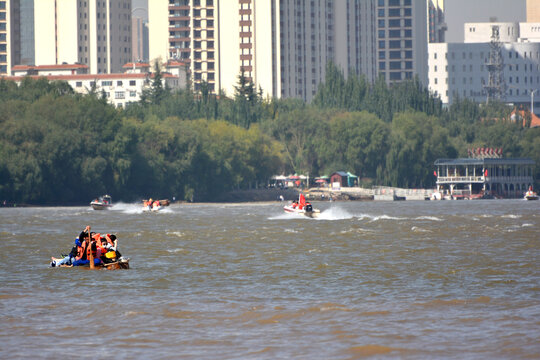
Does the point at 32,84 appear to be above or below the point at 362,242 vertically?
above

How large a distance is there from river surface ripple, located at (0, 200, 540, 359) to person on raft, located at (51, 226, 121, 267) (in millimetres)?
707

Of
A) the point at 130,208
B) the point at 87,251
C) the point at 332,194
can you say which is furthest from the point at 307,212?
the point at 332,194

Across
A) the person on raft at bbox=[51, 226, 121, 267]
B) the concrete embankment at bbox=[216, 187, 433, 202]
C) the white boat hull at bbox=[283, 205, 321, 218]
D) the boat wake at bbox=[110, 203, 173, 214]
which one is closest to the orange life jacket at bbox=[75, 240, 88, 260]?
the person on raft at bbox=[51, 226, 121, 267]

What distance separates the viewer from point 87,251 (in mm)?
50062

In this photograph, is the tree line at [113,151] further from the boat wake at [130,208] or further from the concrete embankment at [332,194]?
the boat wake at [130,208]

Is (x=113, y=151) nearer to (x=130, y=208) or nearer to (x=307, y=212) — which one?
(x=130, y=208)

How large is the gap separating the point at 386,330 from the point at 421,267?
18700 millimetres

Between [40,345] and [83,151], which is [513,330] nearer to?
[40,345]

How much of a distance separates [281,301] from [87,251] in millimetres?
15454

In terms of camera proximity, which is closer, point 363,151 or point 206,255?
point 206,255

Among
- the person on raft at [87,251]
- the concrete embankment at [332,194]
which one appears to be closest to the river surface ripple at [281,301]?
the person on raft at [87,251]

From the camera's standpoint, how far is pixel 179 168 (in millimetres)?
170000

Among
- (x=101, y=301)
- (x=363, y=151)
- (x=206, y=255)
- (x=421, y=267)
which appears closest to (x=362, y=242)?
(x=206, y=255)

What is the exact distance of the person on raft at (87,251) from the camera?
A: 50.0 m
